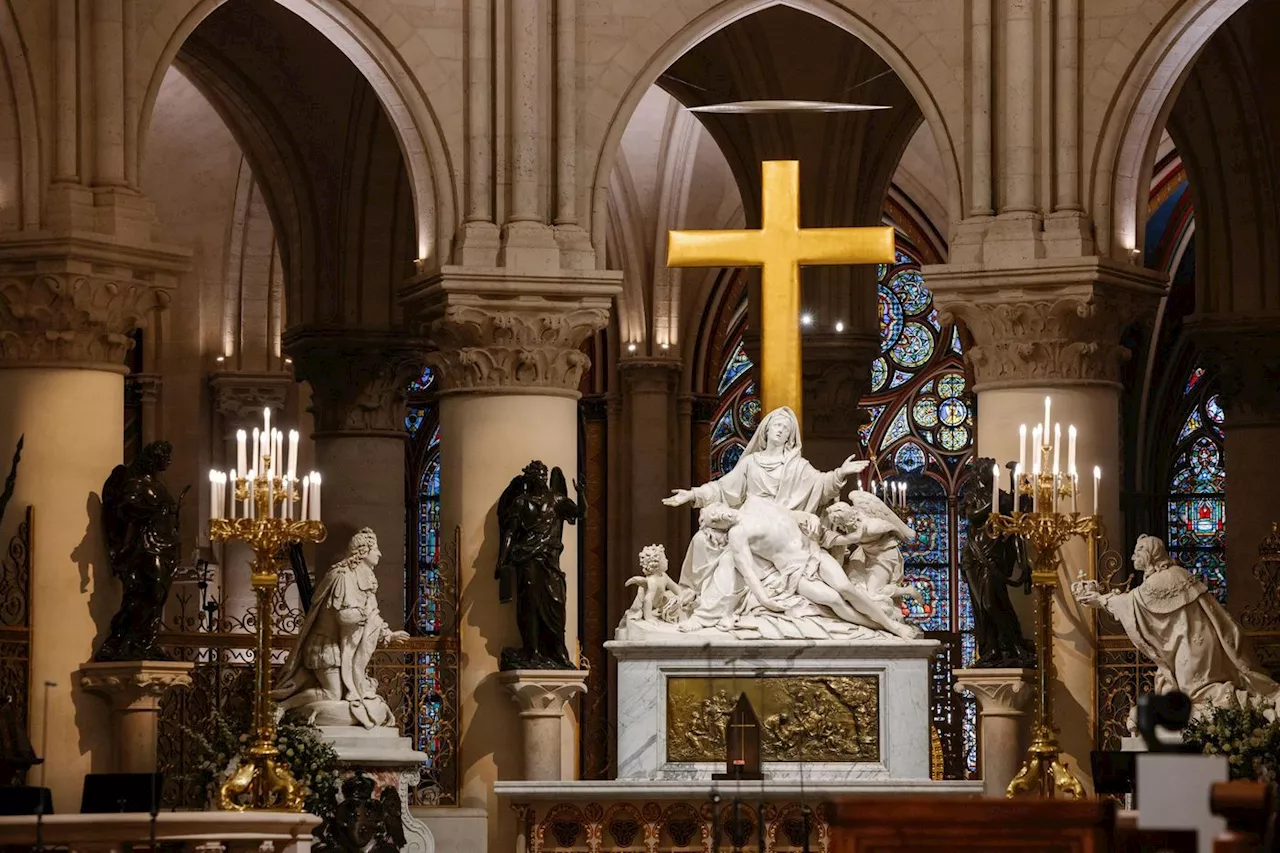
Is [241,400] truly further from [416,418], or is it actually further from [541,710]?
[541,710]

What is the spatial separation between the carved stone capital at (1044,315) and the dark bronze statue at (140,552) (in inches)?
219

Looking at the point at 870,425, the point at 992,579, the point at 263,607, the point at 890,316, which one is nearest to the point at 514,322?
the point at 992,579

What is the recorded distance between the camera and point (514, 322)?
19781 mm

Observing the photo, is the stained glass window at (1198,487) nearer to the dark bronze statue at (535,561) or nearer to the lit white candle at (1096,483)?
the lit white candle at (1096,483)

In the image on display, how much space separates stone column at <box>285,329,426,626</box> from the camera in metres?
24.2

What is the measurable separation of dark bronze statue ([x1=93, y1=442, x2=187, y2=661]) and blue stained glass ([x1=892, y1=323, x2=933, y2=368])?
13904mm

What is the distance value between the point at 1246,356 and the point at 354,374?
24.9ft

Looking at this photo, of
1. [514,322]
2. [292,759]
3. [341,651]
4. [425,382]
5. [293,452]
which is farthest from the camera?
[425,382]

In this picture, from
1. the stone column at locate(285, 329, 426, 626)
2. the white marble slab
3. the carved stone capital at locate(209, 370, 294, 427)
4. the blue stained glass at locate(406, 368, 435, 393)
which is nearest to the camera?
the white marble slab

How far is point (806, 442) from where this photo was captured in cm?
2469

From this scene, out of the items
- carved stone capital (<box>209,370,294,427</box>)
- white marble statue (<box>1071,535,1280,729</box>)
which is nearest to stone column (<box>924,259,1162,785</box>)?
white marble statue (<box>1071,535,1280,729</box>)

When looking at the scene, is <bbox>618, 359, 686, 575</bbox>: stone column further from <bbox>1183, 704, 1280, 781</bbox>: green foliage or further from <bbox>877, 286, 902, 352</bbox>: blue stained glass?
<bbox>1183, 704, 1280, 781</bbox>: green foliage

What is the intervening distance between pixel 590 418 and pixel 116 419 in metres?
10.5

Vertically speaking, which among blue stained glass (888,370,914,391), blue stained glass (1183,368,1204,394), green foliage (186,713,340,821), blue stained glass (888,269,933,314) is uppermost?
blue stained glass (888,269,933,314)
